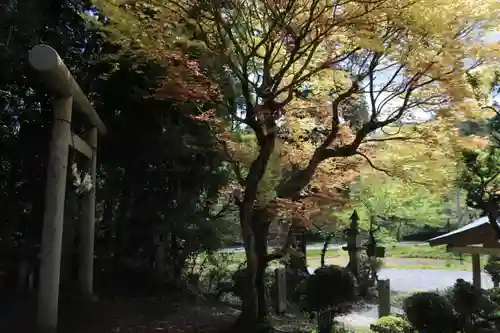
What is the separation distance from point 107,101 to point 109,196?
1.60 m

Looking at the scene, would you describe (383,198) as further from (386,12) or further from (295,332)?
(386,12)

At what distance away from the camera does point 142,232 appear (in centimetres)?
898

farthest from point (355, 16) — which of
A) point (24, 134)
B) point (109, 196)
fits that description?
point (109, 196)

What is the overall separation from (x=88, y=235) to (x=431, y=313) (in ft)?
15.4

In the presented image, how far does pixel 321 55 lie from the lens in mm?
6562

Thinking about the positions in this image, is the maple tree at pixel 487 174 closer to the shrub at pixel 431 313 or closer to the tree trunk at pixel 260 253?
the shrub at pixel 431 313

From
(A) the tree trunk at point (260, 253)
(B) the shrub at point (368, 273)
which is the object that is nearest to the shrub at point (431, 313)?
(A) the tree trunk at point (260, 253)

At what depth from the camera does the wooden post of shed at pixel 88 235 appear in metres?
7.25

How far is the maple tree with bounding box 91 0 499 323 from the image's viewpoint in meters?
5.41

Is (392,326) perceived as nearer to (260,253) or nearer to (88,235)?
(260,253)

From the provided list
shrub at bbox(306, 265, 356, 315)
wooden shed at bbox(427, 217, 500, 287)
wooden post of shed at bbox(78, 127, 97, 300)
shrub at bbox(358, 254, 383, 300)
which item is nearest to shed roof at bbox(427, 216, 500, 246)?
wooden shed at bbox(427, 217, 500, 287)

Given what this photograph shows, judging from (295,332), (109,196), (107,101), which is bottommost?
(295,332)

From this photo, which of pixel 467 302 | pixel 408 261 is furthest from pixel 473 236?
pixel 408 261

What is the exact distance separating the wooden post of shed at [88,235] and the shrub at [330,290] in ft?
10.1
